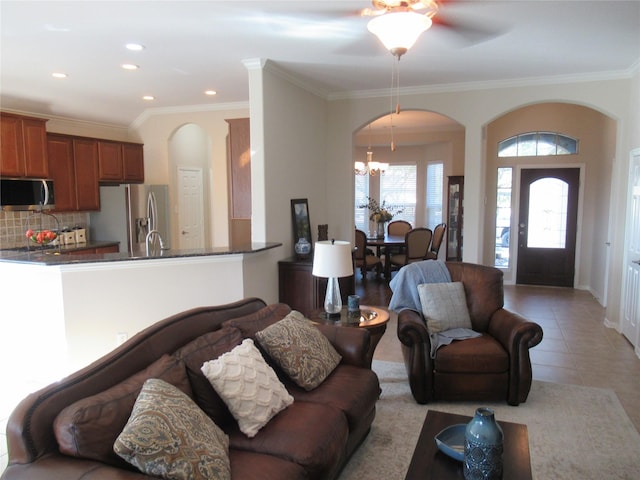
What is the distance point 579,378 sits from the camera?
12.4ft

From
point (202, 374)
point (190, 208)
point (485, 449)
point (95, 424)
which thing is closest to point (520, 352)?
point (485, 449)

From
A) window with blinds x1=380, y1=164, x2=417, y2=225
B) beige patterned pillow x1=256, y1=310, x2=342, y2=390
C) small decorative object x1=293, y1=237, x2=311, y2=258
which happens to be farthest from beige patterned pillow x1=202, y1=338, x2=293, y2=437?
window with blinds x1=380, y1=164, x2=417, y2=225

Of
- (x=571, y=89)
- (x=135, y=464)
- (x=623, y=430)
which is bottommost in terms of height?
(x=623, y=430)

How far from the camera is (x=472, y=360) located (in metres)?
3.21

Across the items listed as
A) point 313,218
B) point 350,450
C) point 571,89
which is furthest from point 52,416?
point 571,89

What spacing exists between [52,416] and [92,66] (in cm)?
396

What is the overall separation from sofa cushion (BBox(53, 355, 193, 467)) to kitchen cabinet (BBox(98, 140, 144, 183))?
18.3 ft

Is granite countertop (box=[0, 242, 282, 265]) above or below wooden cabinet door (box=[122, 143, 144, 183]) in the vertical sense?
below

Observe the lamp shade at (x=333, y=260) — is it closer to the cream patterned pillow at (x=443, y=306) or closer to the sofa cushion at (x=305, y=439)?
the cream patterned pillow at (x=443, y=306)

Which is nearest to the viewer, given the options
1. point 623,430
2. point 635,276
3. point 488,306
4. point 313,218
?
point 623,430

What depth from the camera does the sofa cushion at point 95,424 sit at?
1.54m

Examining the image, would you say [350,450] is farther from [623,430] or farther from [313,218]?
[313,218]

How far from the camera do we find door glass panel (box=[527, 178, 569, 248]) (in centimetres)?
718

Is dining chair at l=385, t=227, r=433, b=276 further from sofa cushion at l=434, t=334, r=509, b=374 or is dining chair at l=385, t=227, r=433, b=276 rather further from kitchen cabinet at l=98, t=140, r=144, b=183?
kitchen cabinet at l=98, t=140, r=144, b=183
